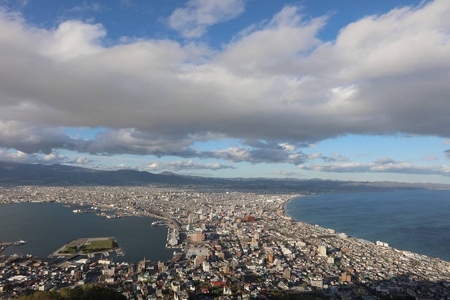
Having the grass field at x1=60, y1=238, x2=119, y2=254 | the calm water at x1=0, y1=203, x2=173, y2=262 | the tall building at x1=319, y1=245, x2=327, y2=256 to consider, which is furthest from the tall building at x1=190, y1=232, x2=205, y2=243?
the tall building at x1=319, y1=245, x2=327, y2=256

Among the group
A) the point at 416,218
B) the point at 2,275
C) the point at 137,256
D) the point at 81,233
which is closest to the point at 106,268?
the point at 137,256

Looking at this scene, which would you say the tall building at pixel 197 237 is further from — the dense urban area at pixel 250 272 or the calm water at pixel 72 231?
the calm water at pixel 72 231

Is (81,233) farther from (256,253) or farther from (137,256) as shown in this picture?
(256,253)

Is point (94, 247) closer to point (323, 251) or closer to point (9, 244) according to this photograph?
point (9, 244)

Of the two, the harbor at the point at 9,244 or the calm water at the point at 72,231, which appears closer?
the calm water at the point at 72,231

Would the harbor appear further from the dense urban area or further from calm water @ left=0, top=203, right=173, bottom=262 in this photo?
calm water @ left=0, top=203, right=173, bottom=262

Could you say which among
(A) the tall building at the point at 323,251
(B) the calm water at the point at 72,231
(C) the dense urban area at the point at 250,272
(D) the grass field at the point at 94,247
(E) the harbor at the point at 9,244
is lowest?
(E) the harbor at the point at 9,244

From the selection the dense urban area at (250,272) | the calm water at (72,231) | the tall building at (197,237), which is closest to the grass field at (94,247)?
the calm water at (72,231)

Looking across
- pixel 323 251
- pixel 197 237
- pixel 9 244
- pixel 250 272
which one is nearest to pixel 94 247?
pixel 9 244
